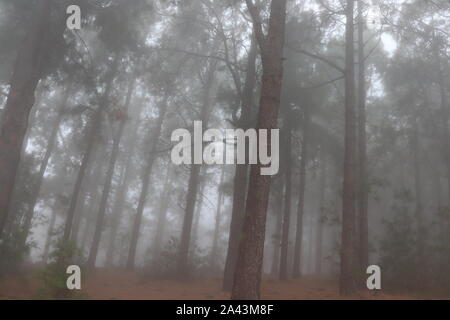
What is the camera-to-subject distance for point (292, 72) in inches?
678

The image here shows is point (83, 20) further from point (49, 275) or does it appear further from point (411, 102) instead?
point (411, 102)

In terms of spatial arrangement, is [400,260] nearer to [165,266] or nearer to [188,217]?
[188,217]

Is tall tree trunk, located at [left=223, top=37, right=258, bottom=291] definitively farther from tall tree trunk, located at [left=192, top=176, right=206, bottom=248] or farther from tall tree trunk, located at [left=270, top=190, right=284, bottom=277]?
tall tree trunk, located at [left=192, top=176, right=206, bottom=248]

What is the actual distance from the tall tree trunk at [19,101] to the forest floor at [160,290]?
1898 mm

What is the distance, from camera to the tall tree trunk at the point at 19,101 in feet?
31.4

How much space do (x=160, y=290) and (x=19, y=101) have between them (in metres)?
6.97

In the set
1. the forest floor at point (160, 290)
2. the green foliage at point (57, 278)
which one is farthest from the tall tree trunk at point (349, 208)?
the green foliage at point (57, 278)

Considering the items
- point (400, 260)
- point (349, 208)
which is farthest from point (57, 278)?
point (400, 260)

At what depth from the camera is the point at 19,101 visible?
10109mm

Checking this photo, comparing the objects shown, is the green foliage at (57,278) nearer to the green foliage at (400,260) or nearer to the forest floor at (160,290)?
the forest floor at (160,290)
